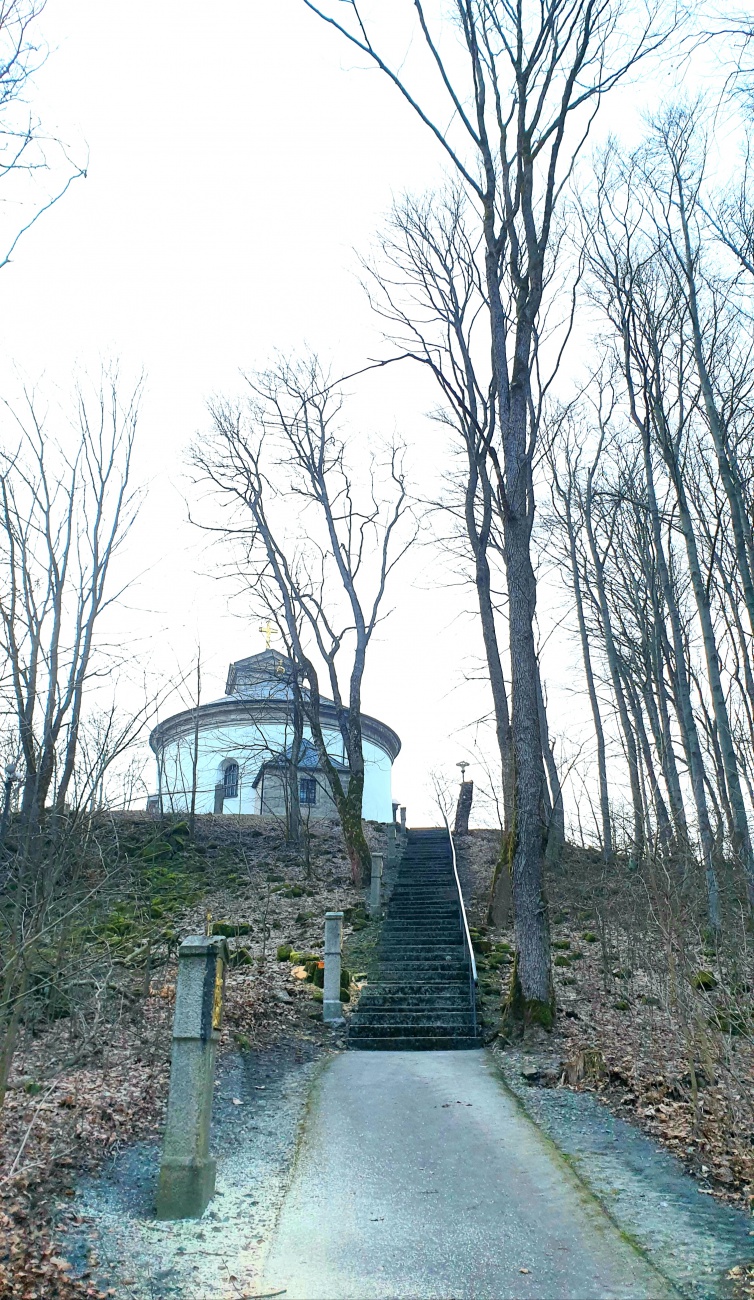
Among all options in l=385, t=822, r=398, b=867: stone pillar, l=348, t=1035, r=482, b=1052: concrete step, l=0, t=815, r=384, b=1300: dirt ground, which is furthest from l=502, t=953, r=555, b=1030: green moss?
l=385, t=822, r=398, b=867: stone pillar

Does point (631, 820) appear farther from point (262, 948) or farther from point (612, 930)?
point (262, 948)

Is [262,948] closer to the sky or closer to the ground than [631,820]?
closer to the ground

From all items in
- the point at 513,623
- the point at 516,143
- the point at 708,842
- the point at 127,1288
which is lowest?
the point at 127,1288

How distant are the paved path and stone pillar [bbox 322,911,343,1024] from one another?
12.5ft

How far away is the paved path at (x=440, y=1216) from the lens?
15.1ft

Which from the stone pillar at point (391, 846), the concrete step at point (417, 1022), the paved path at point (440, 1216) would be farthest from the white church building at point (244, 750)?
the paved path at point (440, 1216)

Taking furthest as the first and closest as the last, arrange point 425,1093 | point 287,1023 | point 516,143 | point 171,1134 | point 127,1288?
point 516,143
point 287,1023
point 425,1093
point 171,1134
point 127,1288

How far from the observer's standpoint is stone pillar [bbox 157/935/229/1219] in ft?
17.8

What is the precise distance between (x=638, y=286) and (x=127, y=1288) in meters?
17.0

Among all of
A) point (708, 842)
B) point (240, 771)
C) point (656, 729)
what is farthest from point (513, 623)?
point (240, 771)

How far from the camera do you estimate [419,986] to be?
42.7 ft

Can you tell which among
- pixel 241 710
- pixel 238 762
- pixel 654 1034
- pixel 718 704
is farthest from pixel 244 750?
pixel 654 1034

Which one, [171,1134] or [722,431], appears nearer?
[171,1134]

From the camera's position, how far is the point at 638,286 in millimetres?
17250
